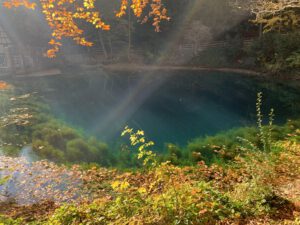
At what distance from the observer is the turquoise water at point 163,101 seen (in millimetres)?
14617

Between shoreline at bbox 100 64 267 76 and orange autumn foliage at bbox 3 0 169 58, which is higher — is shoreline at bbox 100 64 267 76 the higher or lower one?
the lower one

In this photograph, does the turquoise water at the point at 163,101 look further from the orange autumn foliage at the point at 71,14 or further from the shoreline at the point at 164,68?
the orange autumn foliage at the point at 71,14

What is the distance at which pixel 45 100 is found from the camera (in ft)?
68.3

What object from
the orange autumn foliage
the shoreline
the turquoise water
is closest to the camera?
the orange autumn foliage

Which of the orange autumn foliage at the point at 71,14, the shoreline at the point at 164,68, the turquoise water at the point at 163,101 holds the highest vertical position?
the orange autumn foliage at the point at 71,14

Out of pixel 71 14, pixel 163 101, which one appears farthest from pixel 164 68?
pixel 71 14

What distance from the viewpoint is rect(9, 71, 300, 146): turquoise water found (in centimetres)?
1462

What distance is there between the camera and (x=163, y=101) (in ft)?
70.1

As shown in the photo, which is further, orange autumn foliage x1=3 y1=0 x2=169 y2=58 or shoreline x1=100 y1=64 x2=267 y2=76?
shoreline x1=100 y1=64 x2=267 y2=76

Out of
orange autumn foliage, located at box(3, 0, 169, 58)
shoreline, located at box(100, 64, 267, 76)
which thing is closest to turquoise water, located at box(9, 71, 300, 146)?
shoreline, located at box(100, 64, 267, 76)

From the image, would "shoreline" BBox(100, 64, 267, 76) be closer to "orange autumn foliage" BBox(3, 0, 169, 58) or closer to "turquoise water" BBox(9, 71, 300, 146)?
"turquoise water" BBox(9, 71, 300, 146)

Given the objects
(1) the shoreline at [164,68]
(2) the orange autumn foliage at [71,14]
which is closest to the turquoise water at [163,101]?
(1) the shoreline at [164,68]

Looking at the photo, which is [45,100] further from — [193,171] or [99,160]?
[193,171]

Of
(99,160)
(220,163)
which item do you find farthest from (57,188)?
(220,163)
